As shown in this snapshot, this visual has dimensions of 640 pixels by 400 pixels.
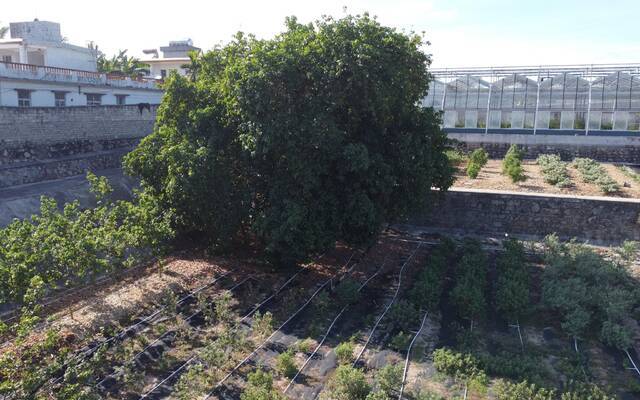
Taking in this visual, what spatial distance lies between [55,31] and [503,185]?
28.0m

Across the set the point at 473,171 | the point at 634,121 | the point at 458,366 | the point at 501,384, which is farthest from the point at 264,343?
the point at 634,121

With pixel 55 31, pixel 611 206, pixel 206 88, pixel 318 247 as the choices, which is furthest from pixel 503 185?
pixel 55 31

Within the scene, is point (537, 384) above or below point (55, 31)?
below

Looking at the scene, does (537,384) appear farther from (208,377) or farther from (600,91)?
(600,91)

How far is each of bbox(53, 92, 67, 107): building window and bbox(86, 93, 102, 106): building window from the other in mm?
1730

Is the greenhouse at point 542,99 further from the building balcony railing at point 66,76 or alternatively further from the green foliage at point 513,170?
the building balcony railing at point 66,76

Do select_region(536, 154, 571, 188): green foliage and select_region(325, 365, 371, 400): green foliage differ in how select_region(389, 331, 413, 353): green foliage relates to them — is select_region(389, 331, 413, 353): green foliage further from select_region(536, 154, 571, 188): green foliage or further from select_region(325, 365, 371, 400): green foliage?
select_region(536, 154, 571, 188): green foliage

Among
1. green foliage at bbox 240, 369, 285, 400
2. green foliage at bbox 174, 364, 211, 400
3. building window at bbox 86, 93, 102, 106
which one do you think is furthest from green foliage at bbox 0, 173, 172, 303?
building window at bbox 86, 93, 102, 106

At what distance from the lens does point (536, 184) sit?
21375 millimetres

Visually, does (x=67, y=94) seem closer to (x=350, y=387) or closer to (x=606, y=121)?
(x=350, y=387)

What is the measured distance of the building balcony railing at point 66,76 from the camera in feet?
74.5

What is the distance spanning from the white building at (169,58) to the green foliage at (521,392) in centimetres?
3838

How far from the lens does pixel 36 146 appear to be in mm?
21219

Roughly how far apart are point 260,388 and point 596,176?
1901cm
